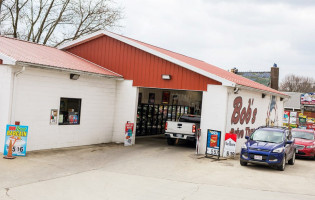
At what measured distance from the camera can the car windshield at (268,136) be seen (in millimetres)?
14359

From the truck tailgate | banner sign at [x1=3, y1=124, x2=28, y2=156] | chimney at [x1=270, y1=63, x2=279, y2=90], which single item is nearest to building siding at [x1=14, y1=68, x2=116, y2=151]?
banner sign at [x1=3, y1=124, x2=28, y2=156]

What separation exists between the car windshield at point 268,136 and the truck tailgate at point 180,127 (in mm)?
3723

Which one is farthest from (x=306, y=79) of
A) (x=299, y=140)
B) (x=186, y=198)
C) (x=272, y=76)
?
(x=186, y=198)

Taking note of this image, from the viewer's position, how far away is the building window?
1541 centimetres

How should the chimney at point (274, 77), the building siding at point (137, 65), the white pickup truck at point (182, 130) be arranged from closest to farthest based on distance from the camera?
the building siding at point (137, 65), the white pickup truck at point (182, 130), the chimney at point (274, 77)

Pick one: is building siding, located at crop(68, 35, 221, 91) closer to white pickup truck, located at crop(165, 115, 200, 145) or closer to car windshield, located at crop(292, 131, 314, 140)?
white pickup truck, located at crop(165, 115, 200, 145)

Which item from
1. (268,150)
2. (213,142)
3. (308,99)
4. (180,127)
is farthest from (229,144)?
(308,99)

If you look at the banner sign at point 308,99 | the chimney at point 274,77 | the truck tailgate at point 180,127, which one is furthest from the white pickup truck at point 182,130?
the banner sign at point 308,99

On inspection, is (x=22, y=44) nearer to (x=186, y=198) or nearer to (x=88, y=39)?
(x=88, y=39)

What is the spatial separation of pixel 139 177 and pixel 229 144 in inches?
230

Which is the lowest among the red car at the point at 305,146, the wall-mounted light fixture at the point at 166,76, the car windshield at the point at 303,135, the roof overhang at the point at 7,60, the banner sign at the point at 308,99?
the red car at the point at 305,146

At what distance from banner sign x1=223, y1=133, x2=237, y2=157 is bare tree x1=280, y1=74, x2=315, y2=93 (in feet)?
261

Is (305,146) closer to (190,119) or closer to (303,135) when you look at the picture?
(303,135)

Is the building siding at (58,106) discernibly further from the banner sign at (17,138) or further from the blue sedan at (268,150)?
the blue sedan at (268,150)
